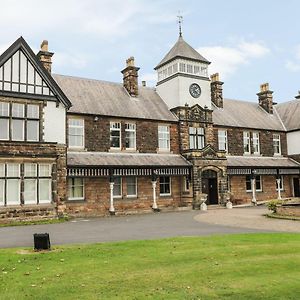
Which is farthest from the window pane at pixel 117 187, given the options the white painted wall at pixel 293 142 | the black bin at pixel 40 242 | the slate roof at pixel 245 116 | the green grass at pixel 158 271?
the white painted wall at pixel 293 142

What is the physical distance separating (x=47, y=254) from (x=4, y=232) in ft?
24.7

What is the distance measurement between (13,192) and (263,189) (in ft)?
75.6

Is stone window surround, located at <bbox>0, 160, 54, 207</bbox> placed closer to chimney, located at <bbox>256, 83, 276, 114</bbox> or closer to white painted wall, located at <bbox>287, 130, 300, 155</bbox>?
white painted wall, located at <bbox>287, 130, 300, 155</bbox>

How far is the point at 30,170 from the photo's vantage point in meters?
22.5

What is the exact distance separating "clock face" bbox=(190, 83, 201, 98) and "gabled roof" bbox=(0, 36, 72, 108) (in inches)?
487

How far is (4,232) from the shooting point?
690 inches

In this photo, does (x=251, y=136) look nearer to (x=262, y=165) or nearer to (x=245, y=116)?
(x=245, y=116)

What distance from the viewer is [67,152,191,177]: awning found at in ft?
82.8

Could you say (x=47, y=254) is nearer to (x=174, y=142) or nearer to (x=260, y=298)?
(x=260, y=298)

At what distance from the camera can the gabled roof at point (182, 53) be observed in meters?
33.1

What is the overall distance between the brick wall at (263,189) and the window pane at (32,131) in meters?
17.8

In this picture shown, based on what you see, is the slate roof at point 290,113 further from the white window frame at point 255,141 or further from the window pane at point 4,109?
the window pane at point 4,109

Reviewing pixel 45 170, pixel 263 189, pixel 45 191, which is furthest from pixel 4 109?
pixel 263 189

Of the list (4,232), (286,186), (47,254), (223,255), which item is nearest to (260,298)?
(223,255)
